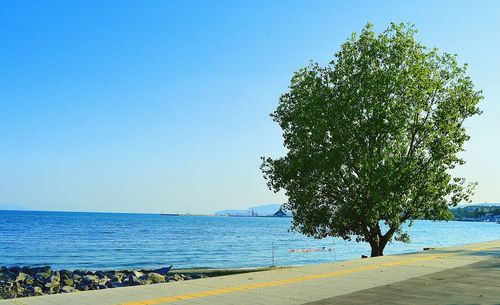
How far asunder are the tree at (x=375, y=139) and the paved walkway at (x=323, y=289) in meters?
9.28

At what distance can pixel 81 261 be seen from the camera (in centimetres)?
5000

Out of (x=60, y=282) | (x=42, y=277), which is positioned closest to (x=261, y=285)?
(x=60, y=282)

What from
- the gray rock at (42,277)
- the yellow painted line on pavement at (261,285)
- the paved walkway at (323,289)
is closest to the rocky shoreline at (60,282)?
the gray rock at (42,277)

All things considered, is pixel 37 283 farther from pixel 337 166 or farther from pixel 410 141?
pixel 410 141

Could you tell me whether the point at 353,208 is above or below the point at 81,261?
above

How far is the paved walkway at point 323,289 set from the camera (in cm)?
1077

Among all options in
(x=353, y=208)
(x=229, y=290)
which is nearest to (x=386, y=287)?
(x=229, y=290)

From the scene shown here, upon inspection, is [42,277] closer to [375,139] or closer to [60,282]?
[60,282]

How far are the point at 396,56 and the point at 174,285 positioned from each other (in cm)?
1923

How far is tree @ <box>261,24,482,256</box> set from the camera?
85.4 feet

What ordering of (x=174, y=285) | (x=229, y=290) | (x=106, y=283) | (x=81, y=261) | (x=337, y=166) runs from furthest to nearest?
(x=81, y=261)
(x=337, y=166)
(x=106, y=283)
(x=174, y=285)
(x=229, y=290)

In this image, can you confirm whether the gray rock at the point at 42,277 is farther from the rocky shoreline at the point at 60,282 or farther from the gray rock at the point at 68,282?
the gray rock at the point at 68,282

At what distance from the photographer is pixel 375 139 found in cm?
2680

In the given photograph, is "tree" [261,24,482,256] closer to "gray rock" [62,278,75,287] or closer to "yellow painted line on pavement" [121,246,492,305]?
"yellow painted line on pavement" [121,246,492,305]
